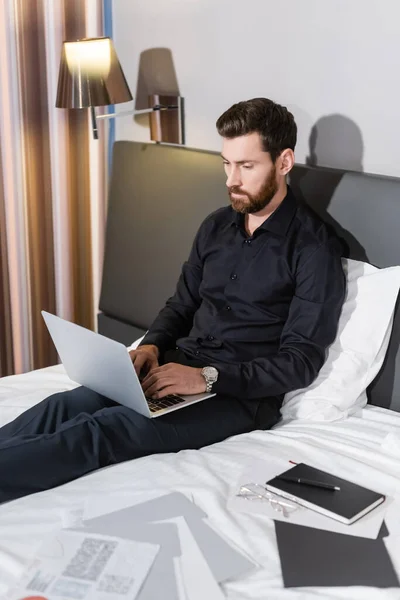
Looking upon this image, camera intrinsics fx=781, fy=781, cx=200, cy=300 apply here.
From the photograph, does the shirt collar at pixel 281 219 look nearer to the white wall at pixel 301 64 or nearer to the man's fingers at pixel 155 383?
the white wall at pixel 301 64

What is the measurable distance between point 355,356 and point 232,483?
1.73ft

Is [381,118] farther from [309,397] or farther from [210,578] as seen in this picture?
[210,578]

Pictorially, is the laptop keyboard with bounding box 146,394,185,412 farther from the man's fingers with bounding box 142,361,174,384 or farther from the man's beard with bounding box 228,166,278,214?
the man's beard with bounding box 228,166,278,214

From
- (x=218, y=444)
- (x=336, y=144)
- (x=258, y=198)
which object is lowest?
(x=218, y=444)

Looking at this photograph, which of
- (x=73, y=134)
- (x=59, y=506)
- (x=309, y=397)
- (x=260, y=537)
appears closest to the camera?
(x=260, y=537)

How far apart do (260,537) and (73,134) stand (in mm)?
1919

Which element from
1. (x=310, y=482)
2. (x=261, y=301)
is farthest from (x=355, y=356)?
(x=310, y=482)

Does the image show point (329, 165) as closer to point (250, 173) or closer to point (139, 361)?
point (250, 173)

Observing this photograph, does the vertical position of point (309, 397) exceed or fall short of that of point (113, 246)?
it falls short

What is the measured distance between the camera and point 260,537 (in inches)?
55.7

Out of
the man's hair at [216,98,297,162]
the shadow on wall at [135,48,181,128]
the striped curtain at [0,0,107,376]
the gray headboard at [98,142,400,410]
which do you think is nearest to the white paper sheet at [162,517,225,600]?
the gray headboard at [98,142,400,410]

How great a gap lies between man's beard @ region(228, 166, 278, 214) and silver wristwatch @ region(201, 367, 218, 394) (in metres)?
0.44

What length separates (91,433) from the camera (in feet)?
5.63

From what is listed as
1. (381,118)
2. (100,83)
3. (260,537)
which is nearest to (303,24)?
(381,118)
